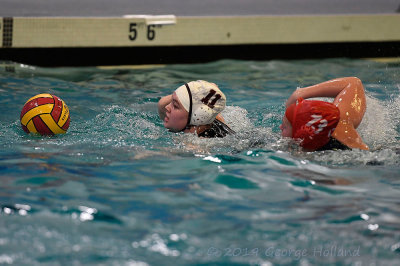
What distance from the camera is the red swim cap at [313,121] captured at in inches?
121

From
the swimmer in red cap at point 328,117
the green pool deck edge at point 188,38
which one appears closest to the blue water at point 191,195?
the swimmer in red cap at point 328,117

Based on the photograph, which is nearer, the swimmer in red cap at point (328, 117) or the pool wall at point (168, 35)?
the swimmer in red cap at point (328, 117)

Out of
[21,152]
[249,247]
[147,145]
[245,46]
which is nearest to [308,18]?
[245,46]

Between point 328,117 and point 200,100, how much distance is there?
0.92m

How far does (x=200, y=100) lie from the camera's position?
3.54 meters

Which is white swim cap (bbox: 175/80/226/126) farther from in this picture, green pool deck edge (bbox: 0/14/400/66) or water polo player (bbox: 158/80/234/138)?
green pool deck edge (bbox: 0/14/400/66)

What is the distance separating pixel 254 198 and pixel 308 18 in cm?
524

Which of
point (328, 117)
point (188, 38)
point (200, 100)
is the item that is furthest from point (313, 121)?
point (188, 38)

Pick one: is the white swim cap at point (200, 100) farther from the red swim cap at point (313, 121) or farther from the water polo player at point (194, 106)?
the red swim cap at point (313, 121)

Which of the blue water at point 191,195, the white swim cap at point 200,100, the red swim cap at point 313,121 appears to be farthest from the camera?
the white swim cap at point 200,100

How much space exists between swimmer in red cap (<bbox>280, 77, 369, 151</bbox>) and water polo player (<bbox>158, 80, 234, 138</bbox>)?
52cm

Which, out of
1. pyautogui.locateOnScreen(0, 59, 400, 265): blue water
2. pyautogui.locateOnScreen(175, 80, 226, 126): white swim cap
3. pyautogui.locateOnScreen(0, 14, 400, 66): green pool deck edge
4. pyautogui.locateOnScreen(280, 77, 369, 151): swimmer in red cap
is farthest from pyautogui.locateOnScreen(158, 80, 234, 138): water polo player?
pyautogui.locateOnScreen(0, 14, 400, 66): green pool deck edge

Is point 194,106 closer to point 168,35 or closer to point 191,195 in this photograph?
point 191,195

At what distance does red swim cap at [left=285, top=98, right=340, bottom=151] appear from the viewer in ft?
10.1
